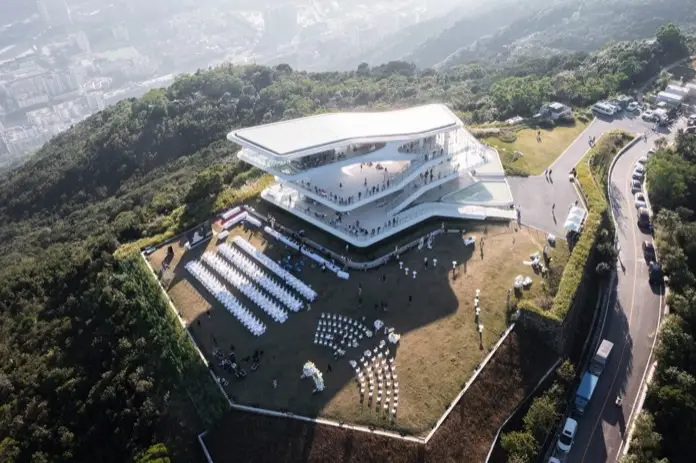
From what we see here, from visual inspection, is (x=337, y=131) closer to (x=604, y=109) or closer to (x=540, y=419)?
(x=540, y=419)

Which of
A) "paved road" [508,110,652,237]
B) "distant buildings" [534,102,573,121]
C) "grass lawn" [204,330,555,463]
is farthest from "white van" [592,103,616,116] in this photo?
"grass lawn" [204,330,555,463]

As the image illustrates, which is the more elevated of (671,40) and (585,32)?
(671,40)

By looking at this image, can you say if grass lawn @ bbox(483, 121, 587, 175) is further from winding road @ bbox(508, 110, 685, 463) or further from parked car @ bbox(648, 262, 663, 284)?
parked car @ bbox(648, 262, 663, 284)

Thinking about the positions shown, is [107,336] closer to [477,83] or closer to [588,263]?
[588,263]

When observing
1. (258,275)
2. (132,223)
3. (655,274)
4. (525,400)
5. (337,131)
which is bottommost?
(525,400)

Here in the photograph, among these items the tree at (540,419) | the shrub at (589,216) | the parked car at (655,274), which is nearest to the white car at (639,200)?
the shrub at (589,216)

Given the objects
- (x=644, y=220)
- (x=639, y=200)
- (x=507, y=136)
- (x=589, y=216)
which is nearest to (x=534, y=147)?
(x=507, y=136)

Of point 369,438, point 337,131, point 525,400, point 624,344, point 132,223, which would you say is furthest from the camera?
point 132,223

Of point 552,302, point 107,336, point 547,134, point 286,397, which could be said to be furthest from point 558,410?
point 547,134
